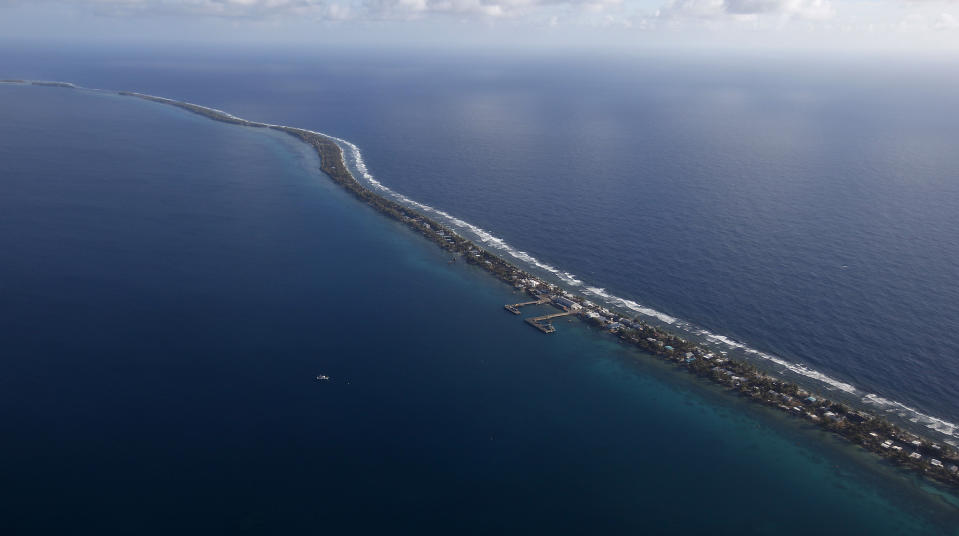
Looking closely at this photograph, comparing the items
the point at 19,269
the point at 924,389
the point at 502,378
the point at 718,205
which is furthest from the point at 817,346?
the point at 19,269

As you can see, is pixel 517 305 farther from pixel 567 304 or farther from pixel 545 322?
pixel 567 304

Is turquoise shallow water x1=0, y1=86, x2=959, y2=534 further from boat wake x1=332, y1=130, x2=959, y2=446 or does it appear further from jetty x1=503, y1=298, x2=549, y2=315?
boat wake x1=332, y1=130, x2=959, y2=446

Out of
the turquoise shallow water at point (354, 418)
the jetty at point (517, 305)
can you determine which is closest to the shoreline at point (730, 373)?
the jetty at point (517, 305)

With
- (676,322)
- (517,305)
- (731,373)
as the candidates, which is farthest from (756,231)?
(517,305)

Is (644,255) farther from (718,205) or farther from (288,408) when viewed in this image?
(288,408)

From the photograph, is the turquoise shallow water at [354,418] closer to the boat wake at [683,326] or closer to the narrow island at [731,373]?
the narrow island at [731,373]

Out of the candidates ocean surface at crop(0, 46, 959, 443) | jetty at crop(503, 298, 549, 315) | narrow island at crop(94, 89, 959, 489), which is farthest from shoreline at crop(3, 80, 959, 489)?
ocean surface at crop(0, 46, 959, 443)

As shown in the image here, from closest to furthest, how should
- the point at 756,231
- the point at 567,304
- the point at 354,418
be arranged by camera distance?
the point at 354,418 → the point at 567,304 → the point at 756,231
